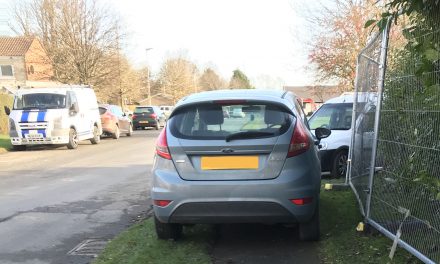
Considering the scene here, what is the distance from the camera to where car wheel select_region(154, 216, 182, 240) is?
201 inches

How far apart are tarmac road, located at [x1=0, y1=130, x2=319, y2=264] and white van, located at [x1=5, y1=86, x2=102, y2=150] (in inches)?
162

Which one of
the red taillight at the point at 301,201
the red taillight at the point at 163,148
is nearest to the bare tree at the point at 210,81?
the red taillight at the point at 163,148

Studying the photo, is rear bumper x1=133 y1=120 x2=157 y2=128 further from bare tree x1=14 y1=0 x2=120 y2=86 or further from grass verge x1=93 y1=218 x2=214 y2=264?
grass verge x1=93 y1=218 x2=214 y2=264

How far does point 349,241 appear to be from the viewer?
4895mm

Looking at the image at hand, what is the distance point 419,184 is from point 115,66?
109 ft

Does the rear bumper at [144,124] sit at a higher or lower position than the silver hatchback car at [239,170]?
lower

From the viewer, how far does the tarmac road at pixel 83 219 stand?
4934mm

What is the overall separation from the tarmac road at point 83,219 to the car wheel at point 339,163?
353 cm

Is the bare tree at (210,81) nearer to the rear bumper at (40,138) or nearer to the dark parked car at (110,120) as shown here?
the dark parked car at (110,120)

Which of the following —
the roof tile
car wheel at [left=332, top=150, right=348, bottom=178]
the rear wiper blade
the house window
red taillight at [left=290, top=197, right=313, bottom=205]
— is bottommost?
car wheel at [left=332, top=150, right=348, bottom=178]

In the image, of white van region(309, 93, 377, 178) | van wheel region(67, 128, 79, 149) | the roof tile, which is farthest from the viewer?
the roof tile

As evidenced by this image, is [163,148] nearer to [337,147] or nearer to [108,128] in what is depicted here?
[337,147]

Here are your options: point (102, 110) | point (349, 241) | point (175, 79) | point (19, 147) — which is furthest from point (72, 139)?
point (175, 79)

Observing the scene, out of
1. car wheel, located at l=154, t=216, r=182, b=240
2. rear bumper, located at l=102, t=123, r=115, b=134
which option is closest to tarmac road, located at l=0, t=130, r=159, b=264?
car wheel, located at l=154, t=216, r=182, b=240
